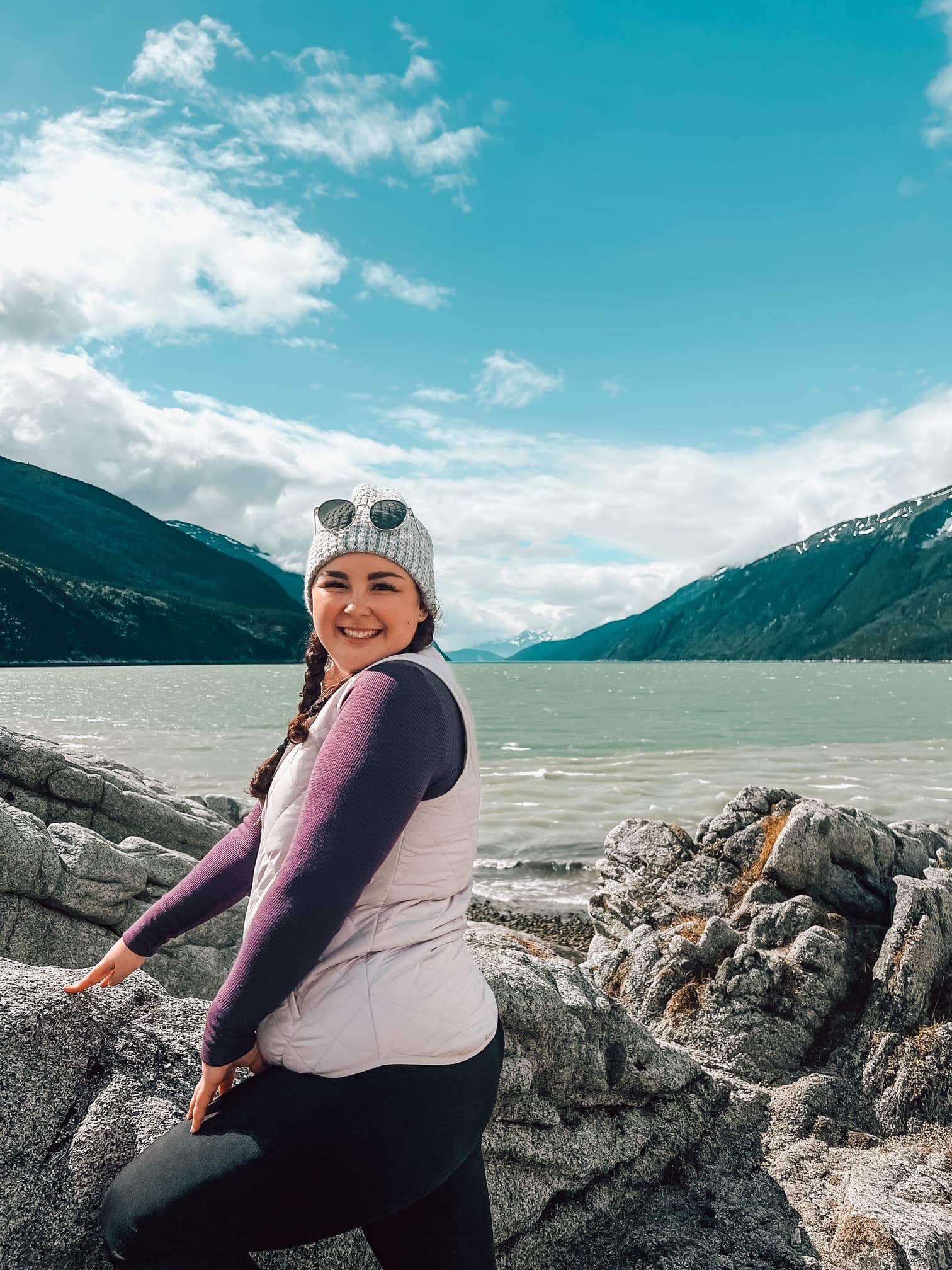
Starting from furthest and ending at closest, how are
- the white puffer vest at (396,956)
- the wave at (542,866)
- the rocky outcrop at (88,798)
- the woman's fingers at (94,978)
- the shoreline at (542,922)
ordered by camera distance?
the wave at (542,866), the shoreline at (542,922), the rocky outcrop at (88,798), the woman's fingers at (94,978), the white puffer vest at (396,956)

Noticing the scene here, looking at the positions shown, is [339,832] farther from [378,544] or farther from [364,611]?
[378,544]

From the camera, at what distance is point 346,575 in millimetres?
2885

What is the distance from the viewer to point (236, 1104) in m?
2.26

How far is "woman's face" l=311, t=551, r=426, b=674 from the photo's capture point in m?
2.83

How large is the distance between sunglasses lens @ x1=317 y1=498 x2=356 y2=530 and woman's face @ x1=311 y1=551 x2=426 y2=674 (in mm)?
131

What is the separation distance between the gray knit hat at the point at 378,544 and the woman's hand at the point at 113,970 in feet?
5.08

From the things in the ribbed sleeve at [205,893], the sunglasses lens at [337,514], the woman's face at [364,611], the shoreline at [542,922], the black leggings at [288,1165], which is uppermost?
the sunglasses lens at [337,514]

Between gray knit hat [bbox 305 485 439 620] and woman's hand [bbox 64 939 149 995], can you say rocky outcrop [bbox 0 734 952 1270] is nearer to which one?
woman's hand [bbox 64 939 149 995]

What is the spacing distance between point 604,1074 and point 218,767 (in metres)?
29.7

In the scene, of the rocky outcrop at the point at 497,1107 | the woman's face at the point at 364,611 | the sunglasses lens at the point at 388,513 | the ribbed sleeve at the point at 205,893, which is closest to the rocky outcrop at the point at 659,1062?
the rocky outcrop at the point at 497,1107

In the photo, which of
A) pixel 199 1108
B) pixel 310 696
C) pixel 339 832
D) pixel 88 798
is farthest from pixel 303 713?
pixel 88 798

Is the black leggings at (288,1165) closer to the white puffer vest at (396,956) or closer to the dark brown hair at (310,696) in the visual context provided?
the white puffer vest at (396,956)

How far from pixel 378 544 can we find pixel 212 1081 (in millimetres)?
1764

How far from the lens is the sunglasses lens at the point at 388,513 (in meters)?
2.88
